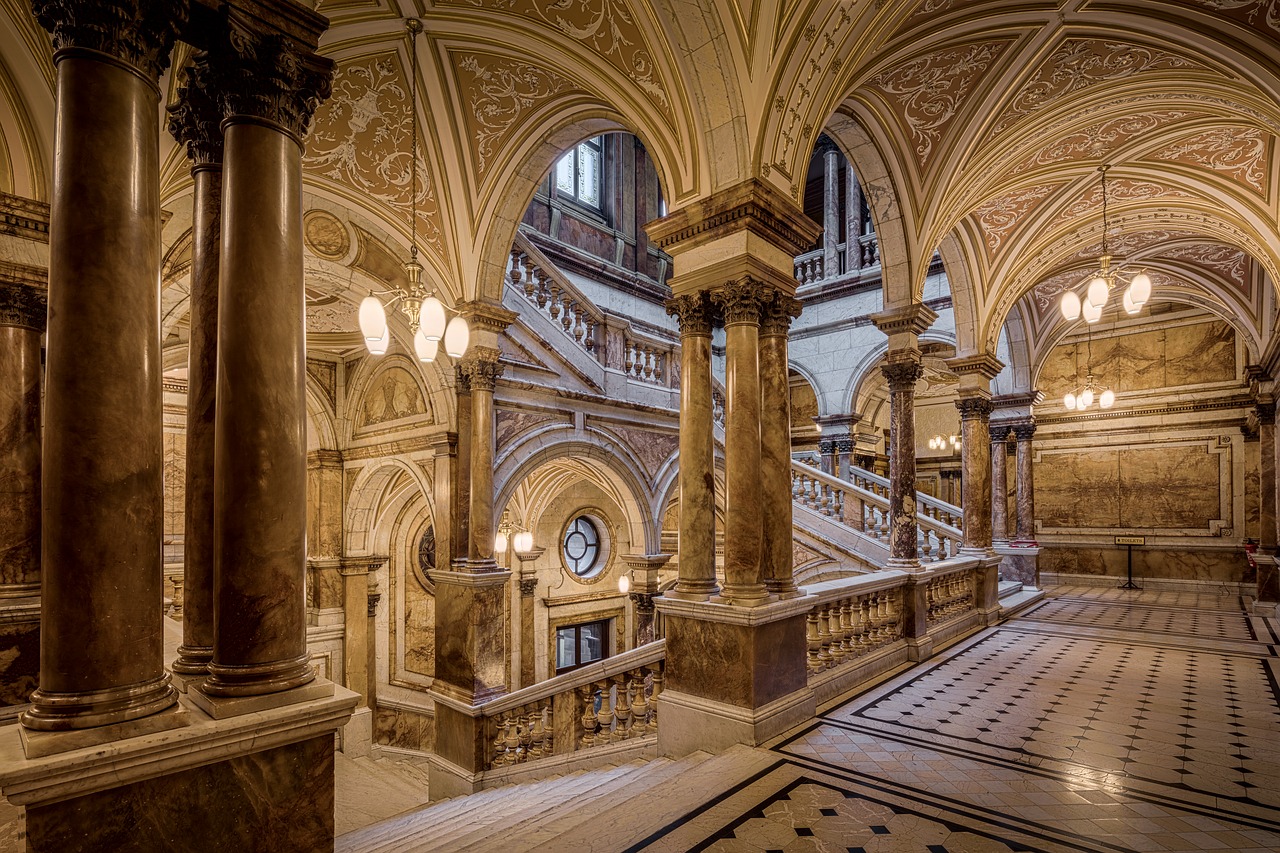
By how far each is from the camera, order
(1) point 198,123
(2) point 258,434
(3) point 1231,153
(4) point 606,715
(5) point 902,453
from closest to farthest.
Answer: (2) point 258,434 → (1) point 198,123 → (4) point 606,715 → (3) point 1231,153 → (5) point 902,453

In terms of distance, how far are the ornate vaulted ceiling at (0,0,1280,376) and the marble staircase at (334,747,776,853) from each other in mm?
3851

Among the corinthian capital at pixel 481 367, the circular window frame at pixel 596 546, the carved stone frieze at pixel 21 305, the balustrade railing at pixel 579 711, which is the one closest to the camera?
the carved stone frieze at pixel 21 305

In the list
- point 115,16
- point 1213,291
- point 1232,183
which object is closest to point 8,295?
point 115,16

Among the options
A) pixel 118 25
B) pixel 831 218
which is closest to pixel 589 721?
pixel 118 25

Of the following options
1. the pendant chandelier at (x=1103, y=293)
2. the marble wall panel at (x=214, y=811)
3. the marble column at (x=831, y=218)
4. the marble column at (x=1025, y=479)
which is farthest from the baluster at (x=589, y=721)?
the marble column at (x=831, y=218)

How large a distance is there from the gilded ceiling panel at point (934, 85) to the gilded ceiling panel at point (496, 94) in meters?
2.94

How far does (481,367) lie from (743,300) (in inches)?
161

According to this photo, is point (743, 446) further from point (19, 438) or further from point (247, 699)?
point (19, 438)

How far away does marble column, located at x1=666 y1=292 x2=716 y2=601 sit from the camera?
4.77m

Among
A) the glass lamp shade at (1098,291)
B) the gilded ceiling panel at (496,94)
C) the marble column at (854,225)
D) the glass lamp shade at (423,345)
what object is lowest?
the glass lamp shade at (423,345)

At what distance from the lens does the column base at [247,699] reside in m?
2.35

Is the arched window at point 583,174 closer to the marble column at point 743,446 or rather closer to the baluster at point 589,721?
the marble column at point 743,446

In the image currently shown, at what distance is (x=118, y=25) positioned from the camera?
7.36 ft

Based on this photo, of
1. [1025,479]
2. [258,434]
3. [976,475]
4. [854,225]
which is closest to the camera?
[258,434]
